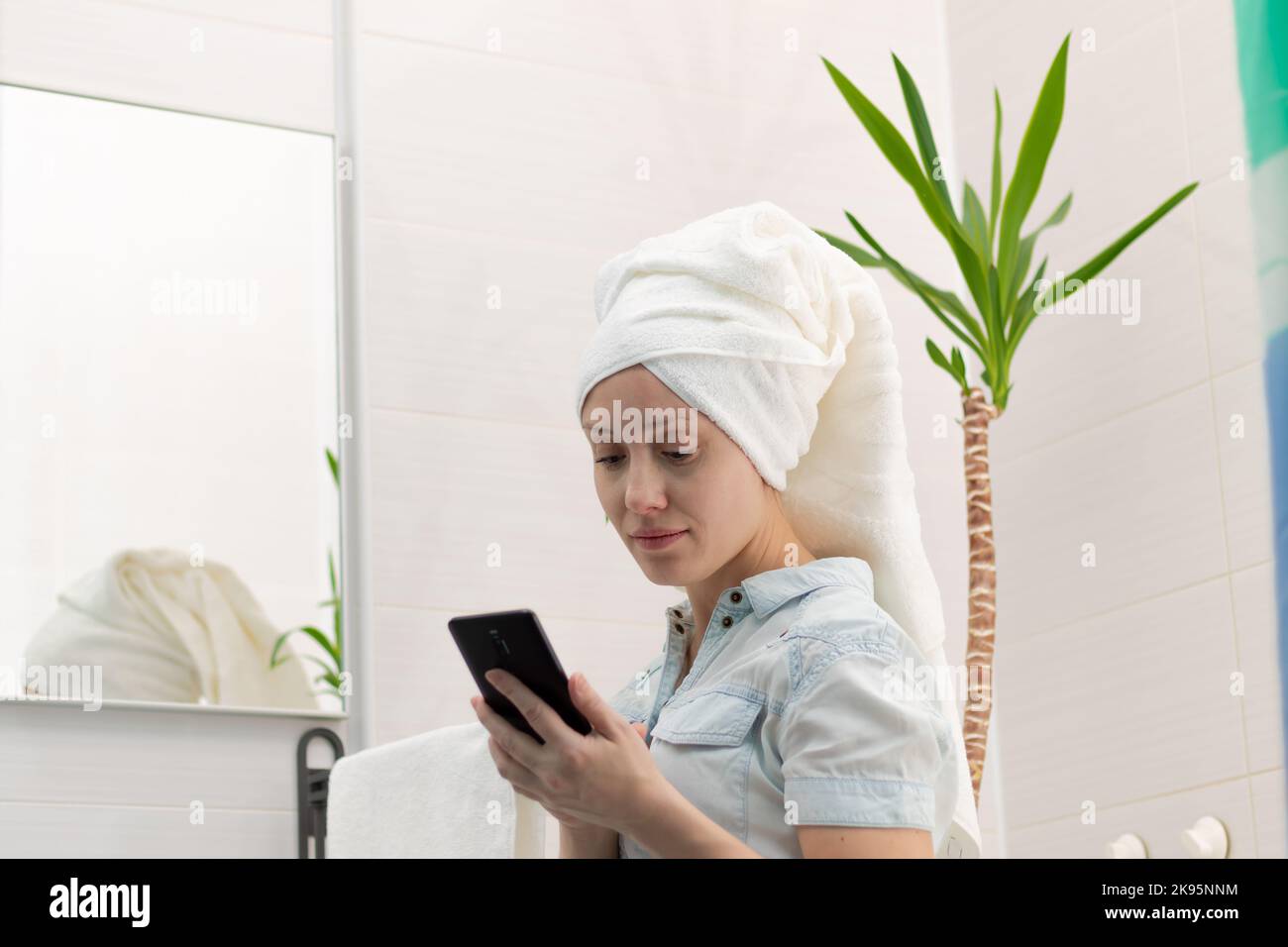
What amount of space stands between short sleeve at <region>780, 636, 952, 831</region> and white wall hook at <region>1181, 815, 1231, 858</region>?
3.60 ft

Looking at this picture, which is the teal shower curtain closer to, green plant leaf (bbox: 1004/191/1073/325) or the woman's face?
green plant leaf (bbox: 1004/191/1073/325)

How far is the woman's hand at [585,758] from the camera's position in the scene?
0.98m

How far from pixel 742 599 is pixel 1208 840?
1.12 meters

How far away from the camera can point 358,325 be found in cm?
204

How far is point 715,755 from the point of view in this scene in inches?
42.4

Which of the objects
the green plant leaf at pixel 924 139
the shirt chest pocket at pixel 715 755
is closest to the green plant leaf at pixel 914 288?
the green plant leaf at pixel 924 139

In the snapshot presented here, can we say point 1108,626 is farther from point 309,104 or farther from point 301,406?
point 309,104

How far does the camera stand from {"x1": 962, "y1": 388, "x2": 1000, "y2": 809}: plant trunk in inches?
81.4

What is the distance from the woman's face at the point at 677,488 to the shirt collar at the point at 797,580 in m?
0.03

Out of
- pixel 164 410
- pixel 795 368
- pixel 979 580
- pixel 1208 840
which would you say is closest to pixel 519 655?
pixel 795 368

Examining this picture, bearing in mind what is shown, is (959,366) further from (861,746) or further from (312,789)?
(861,746)

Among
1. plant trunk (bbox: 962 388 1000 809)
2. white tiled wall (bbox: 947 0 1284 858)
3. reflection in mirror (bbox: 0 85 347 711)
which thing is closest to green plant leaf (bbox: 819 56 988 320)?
plant trunk (bbox: 962 388 1000 809)
